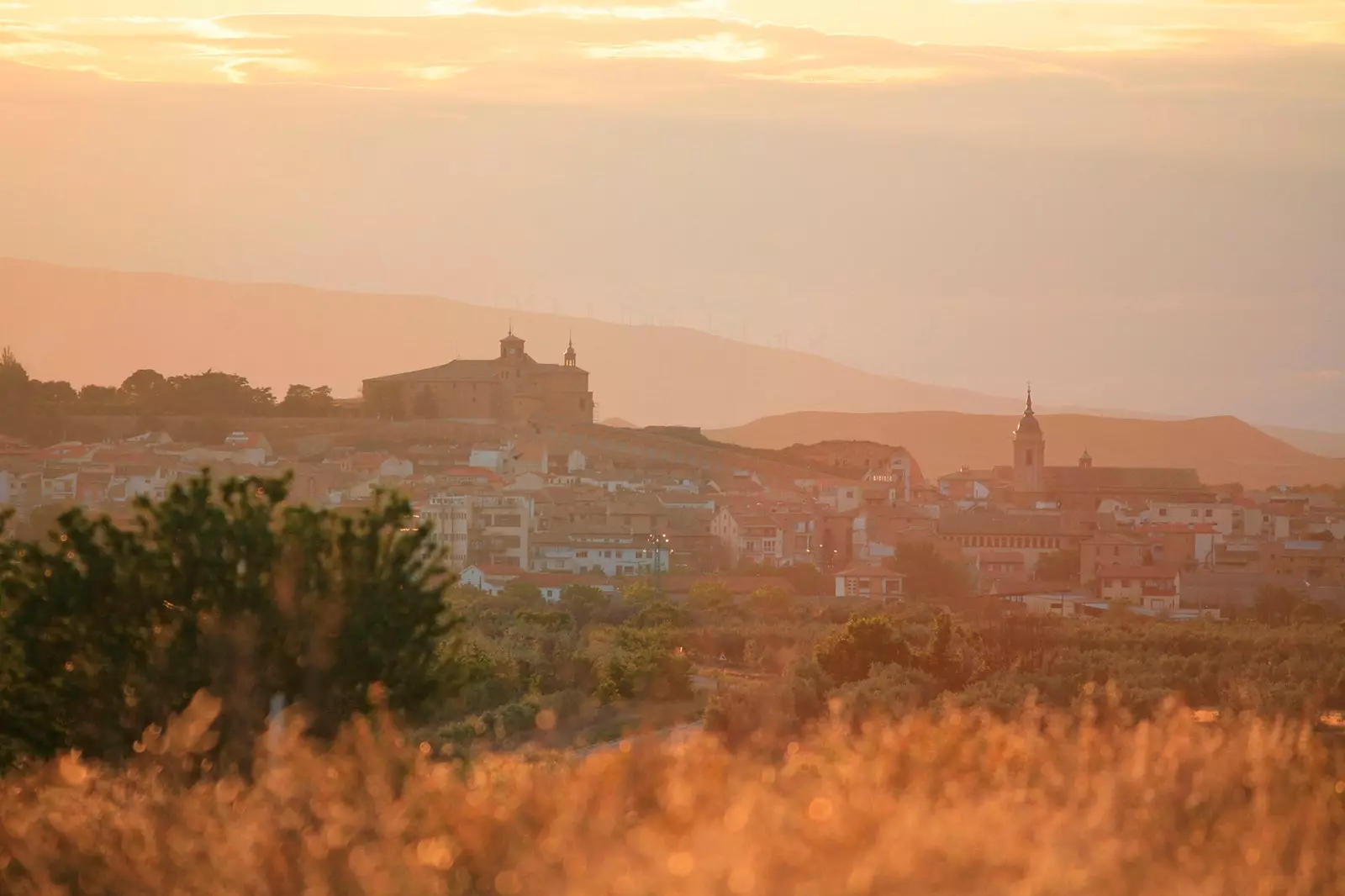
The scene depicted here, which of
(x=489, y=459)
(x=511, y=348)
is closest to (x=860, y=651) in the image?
(x=489, y=459)

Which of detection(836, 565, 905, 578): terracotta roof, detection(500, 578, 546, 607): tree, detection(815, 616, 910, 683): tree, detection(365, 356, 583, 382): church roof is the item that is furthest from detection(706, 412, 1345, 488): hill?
detection(815, 616, 910, 683): tree

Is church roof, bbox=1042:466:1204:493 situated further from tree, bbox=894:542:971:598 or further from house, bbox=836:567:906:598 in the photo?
house, bbox=836:567:906:598

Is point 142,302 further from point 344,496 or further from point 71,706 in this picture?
point 71,706

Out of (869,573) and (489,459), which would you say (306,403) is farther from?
(869,573)

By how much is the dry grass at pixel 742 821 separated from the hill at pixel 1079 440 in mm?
103711

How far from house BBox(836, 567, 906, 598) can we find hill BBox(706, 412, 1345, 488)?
6168 cm

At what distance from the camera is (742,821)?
4.46 m

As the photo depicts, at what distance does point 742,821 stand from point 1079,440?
119578 millimetres

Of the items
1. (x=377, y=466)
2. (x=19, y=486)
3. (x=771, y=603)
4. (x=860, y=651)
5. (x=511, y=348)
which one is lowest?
(x=771, y=603)

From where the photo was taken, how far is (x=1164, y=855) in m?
4.62

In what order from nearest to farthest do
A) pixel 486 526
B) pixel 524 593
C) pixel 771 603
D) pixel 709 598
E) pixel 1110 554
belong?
pixel 771 603 < pixel 709 598 < pixel 524 593 < pixel 1110 554 < pixel 486 526

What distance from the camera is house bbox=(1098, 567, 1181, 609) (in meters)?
44.1

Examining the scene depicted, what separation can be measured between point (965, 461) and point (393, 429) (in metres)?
52.0

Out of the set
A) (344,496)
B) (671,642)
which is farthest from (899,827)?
(344,496)
